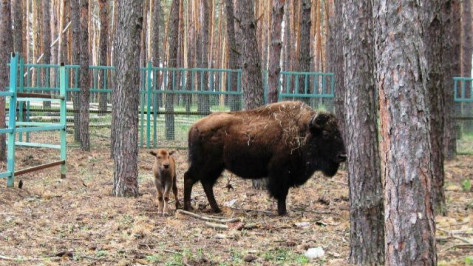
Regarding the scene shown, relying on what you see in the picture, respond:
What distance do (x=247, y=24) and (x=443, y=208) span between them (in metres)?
4.81

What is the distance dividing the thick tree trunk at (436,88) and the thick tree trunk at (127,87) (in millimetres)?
4363

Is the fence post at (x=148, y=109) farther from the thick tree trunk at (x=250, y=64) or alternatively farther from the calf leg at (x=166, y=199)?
the calf leg at (x=166, y=199)

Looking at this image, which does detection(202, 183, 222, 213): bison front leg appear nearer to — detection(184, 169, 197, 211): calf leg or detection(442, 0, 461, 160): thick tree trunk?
detection(184, 169, 197, 211): calf leg

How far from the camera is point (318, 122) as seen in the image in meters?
9.39

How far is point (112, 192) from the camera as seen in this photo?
10375 millimetres

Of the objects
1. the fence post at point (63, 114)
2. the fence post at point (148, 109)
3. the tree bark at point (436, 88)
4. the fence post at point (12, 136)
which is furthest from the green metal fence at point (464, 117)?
the fence post at point (12, 136)

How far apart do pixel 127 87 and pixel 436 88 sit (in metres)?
4.59

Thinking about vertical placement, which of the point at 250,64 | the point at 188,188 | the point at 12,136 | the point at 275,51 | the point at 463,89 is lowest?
the point at 188,188

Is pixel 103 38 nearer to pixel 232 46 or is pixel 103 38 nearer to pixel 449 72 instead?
pixel 232 46

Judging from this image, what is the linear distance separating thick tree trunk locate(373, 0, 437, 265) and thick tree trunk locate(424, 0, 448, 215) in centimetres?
442

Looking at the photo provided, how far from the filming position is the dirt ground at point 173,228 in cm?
638

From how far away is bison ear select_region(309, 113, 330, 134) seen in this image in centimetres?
935

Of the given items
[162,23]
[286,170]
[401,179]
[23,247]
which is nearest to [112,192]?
[286,170]

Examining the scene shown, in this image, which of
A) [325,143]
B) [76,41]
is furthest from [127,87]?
[76,41]
